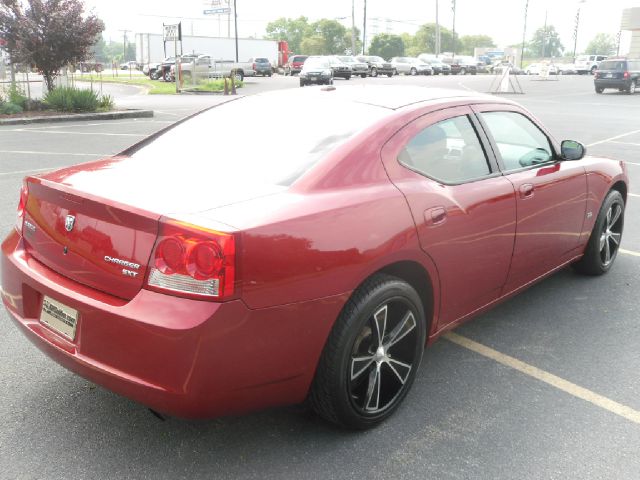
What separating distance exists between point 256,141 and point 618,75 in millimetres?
33025

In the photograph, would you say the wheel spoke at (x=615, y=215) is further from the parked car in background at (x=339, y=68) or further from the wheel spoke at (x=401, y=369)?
the parked car in background at (x=339, y=68)

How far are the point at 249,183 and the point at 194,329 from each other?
787mm

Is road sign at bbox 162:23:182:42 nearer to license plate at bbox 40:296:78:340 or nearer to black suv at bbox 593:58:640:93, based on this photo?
black suv at bbox 593:58:640:93

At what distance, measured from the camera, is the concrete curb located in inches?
628

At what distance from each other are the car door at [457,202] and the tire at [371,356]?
11.5 inches

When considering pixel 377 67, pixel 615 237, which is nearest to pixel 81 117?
pixel 615 237

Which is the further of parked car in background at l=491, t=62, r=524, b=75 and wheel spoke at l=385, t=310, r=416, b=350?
parked car in background at l=491, t=62, r=524, b=75

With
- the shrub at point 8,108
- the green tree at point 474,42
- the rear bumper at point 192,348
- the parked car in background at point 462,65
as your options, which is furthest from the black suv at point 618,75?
the green tree at point 474,42

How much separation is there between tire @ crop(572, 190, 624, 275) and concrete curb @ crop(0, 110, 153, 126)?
1445 cm

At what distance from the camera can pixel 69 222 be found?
2.79 meters

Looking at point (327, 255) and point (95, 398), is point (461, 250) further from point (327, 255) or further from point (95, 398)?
point (95, 398)

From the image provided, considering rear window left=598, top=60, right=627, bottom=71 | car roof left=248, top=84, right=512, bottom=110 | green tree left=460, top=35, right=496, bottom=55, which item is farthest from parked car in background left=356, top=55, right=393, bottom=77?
green tree left=460, top=35, right=496, bottom=55

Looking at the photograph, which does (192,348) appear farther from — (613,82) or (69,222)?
(613,82)

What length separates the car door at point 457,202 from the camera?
320 cm
